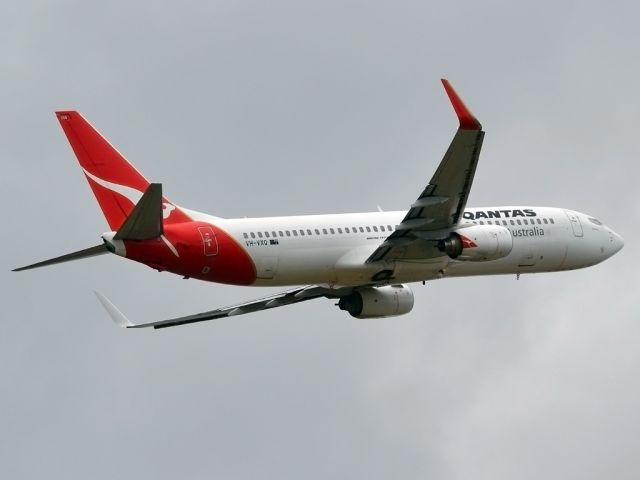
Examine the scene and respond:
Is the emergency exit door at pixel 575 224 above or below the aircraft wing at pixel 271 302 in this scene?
above

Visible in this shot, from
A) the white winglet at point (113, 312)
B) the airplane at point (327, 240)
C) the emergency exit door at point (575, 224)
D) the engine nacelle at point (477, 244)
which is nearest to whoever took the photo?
the airplane at point (327, 240)

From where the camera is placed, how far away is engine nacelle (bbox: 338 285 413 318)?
6831 cm

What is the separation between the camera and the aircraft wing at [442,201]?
192 feet

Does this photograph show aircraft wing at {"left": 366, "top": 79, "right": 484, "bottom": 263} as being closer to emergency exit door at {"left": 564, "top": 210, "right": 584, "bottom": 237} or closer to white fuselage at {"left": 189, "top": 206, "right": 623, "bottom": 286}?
white fuselage at {"left": 189, "top": 206, "right": 623, "bottom": 286}

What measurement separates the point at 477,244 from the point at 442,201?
8.96 ft

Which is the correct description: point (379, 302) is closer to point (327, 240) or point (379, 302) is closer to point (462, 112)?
point (327, 240)

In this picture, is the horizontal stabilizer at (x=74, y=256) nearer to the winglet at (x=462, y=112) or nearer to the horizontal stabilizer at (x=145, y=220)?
the horizontal stabilizer at (x=145, y=220)

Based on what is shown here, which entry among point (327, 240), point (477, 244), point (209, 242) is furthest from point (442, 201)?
point (209, 242)

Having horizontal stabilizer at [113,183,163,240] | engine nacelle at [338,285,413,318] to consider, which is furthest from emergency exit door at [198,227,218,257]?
engine nacelle at [338,285,413,318]

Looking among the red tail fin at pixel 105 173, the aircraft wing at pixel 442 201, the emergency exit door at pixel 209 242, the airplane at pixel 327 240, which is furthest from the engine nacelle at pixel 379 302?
the red tail fin at pixel 105 173

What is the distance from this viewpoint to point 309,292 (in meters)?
68.9

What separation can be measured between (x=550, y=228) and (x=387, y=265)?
848cm

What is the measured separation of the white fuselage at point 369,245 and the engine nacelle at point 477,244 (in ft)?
1.97

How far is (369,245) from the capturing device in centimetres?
6531
